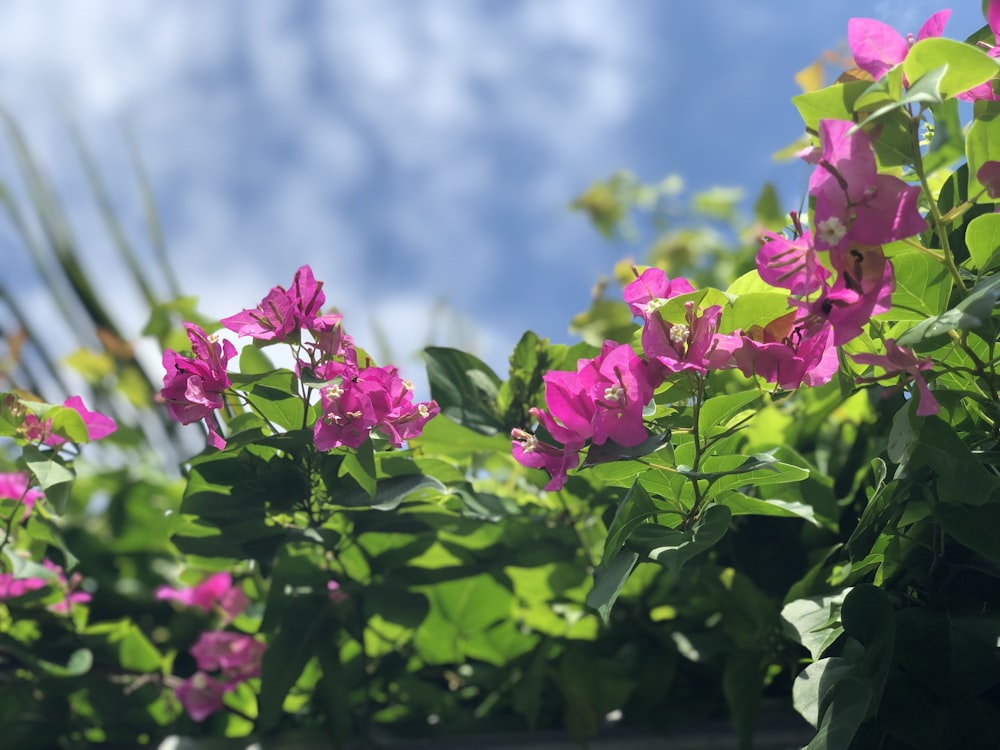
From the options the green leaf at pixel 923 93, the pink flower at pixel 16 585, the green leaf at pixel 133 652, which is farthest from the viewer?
the green leaf at pixel 133 652

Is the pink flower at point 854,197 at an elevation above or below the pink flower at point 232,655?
above

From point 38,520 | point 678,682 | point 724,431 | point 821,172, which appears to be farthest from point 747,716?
point 38,520

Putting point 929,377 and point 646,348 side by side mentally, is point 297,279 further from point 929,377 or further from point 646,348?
point 929,377

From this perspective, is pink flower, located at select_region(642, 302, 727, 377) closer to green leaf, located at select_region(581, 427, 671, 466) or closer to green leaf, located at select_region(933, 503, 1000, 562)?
green leaf, located at select_region(581, 427, 671, 466)

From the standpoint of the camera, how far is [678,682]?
0.74 metres

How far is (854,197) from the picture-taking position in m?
0.41

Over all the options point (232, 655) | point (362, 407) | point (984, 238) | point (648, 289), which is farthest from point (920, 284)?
point (232, 655)

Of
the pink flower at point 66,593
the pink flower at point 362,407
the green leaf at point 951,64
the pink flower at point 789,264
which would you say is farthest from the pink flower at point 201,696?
the green leaf at point 951,64

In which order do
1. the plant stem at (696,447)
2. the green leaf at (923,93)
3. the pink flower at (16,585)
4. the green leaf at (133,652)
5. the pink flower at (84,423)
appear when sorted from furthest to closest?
1. the green leaf at (133,652)
2. the pink flower at (16,585)
3. the pink flower at (84,423)
4. the plant stem at (696,447)
5. the green leaf at (923,93)

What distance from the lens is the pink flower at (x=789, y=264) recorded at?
43 centimetres

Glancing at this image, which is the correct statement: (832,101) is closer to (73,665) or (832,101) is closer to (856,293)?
(856,293)

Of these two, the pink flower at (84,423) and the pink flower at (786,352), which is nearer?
the pink flower at (786,352)

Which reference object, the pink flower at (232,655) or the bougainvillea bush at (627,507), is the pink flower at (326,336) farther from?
the pink flower at (232,655)

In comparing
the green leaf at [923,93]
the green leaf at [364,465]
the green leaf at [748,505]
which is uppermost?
the green leaf at [923,93]
